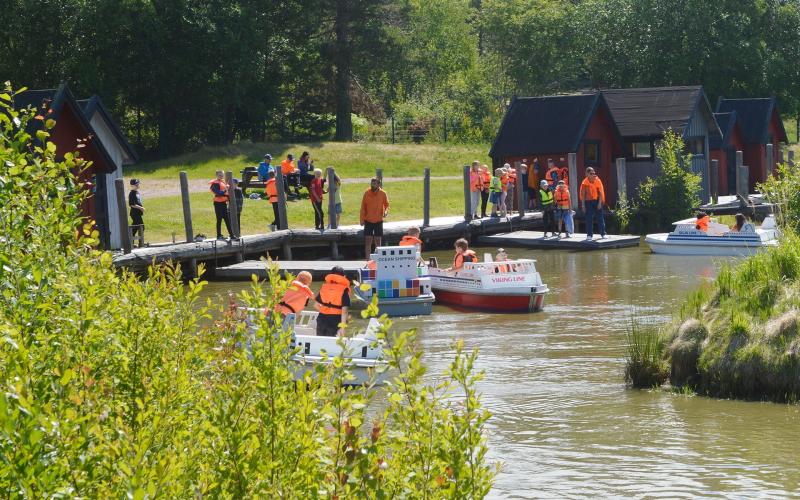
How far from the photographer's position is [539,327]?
2194 cm

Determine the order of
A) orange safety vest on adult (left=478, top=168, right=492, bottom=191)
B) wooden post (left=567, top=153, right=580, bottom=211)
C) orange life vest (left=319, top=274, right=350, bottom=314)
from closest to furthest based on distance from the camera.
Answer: orange life vest (left=319, top=274, right=350, bottom=314)
orange safety vest on adult (left=478, top=168, right=492, bottom=191)
wooden post (left=567, top=153, right=580, bottom=211)

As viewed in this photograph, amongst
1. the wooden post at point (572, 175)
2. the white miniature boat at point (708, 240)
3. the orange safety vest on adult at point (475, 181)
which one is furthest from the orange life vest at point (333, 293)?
the wooden post at point (572, 175)

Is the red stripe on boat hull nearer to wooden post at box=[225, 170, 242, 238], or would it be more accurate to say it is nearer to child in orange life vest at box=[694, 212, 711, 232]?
wooden post at box=[225, 170, 242, 238]

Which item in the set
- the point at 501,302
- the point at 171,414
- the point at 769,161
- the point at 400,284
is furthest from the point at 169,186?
the point at 171,414

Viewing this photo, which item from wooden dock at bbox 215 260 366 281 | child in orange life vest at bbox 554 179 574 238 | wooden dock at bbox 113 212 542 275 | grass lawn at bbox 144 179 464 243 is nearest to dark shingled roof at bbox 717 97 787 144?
grass lawn at bbox 144 179 464 243

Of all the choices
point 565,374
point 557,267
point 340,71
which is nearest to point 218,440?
point 565,374

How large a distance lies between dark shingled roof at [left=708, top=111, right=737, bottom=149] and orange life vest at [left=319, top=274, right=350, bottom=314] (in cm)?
3467

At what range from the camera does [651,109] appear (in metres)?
46.0

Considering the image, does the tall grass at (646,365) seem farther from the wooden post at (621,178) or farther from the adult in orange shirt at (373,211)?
the wooden post at (621,178)

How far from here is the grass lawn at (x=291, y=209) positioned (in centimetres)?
3469

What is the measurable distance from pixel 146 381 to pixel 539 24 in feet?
221

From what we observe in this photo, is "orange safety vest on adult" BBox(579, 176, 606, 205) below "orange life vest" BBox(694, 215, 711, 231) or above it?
above

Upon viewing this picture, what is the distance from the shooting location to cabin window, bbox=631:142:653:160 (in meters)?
45.0

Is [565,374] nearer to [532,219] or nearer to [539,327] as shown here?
[539,327]
